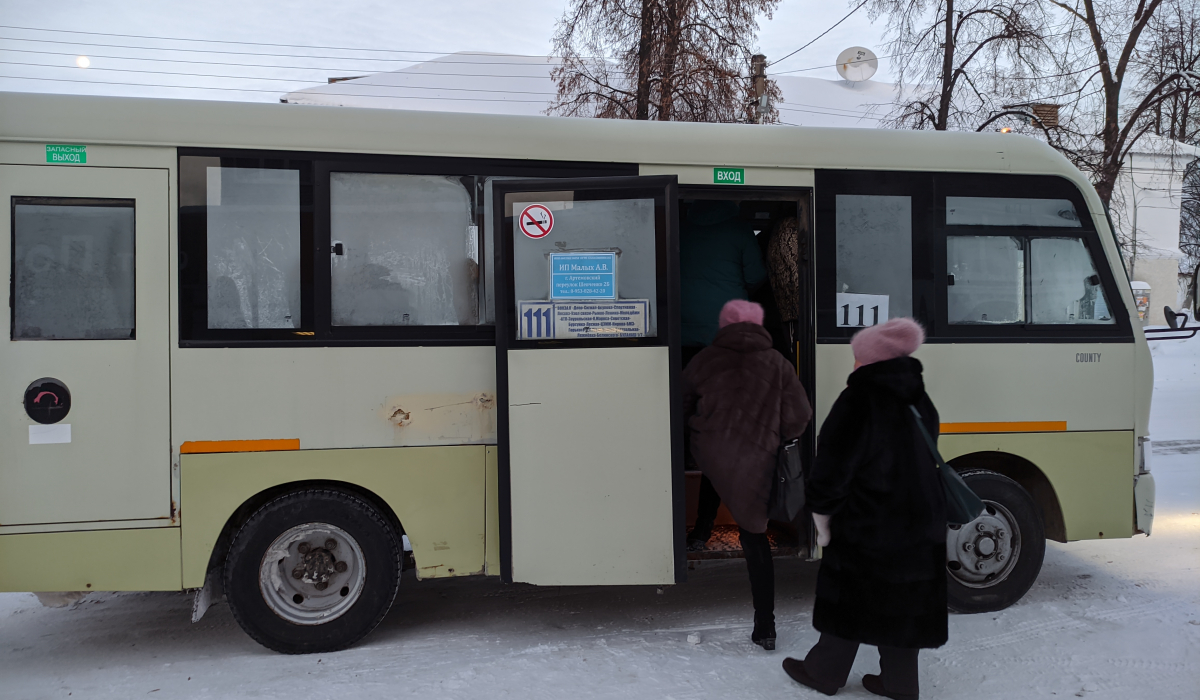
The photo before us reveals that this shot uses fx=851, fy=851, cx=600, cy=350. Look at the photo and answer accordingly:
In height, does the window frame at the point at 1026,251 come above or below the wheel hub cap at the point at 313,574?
above

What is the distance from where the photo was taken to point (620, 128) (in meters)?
4.69

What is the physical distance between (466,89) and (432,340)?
21.6 m

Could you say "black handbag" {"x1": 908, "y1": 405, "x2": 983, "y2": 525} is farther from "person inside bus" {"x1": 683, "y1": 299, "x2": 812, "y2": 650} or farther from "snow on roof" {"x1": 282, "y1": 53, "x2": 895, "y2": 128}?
"snow on roof" {"x1": 282, "y1": 53, "x2": 895, "y2": 128}

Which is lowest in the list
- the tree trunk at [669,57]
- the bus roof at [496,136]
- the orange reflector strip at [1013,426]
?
the orange reflector strip at [1013,426]

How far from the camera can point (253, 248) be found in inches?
170

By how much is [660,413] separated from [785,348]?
1525mm

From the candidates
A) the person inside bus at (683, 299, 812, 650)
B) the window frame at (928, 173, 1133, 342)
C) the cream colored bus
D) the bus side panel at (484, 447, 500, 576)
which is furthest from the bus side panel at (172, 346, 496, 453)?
the window frame at (928, 173, 1133, 342)

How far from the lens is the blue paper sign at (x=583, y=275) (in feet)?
14.8

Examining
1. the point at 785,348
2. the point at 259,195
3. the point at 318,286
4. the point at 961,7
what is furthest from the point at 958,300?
the point at 961,7

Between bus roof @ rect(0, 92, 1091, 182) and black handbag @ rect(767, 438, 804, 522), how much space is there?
1649mm

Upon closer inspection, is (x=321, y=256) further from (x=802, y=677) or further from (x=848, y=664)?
(x=848, y=664)

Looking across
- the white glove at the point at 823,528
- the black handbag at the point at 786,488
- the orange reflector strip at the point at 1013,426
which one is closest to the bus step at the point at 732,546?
the black handbag at the point at 786,488

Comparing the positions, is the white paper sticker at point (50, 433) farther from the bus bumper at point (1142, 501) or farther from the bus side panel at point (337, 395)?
the bus bumper at point (1142, 501)

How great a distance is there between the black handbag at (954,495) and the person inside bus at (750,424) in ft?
2.60
